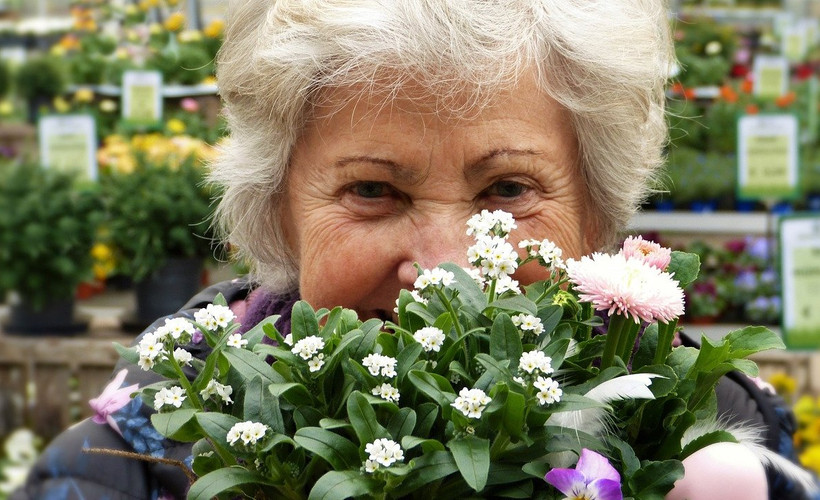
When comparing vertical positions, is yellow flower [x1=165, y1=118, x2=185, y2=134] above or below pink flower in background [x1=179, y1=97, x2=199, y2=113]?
below

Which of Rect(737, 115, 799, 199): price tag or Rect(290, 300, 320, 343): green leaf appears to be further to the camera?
Rect(737, 115, 799, 199): price tag

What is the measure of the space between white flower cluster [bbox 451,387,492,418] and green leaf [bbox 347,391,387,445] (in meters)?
0.07

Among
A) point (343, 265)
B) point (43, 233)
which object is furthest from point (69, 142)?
point (343, 265)

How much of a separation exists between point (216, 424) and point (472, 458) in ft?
0.72

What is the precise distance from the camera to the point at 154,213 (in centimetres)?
378

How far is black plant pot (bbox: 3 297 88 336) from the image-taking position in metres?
Result: 3.75

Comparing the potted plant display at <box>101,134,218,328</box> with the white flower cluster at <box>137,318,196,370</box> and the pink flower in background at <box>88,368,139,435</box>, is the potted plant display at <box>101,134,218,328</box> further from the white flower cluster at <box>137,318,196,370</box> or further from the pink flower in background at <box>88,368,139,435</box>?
the white flower cluster at <box>137,318,196,370</box>

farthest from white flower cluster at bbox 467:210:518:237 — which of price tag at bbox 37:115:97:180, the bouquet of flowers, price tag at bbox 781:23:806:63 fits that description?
price tag at bbox 781:23:806:63

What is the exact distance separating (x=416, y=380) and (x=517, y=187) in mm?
543

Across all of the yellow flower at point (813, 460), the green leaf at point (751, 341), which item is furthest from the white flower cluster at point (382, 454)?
the yellow flower at point (813, 460)

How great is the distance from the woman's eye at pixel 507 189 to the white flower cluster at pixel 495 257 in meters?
0.42

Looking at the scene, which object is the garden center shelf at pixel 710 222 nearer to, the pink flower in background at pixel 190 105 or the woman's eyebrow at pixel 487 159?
the pink flower in background at pixel 190 105

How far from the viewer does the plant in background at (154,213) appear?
3756mm

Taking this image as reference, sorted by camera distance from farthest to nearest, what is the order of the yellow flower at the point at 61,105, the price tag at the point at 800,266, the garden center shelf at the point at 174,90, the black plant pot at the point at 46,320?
1. the garden center shelf at the point at 174,90
2. the yellow flower at the point at 61,105
3. the black plant pot at the point at 46,320
4. the price tag at the point at 800,266
